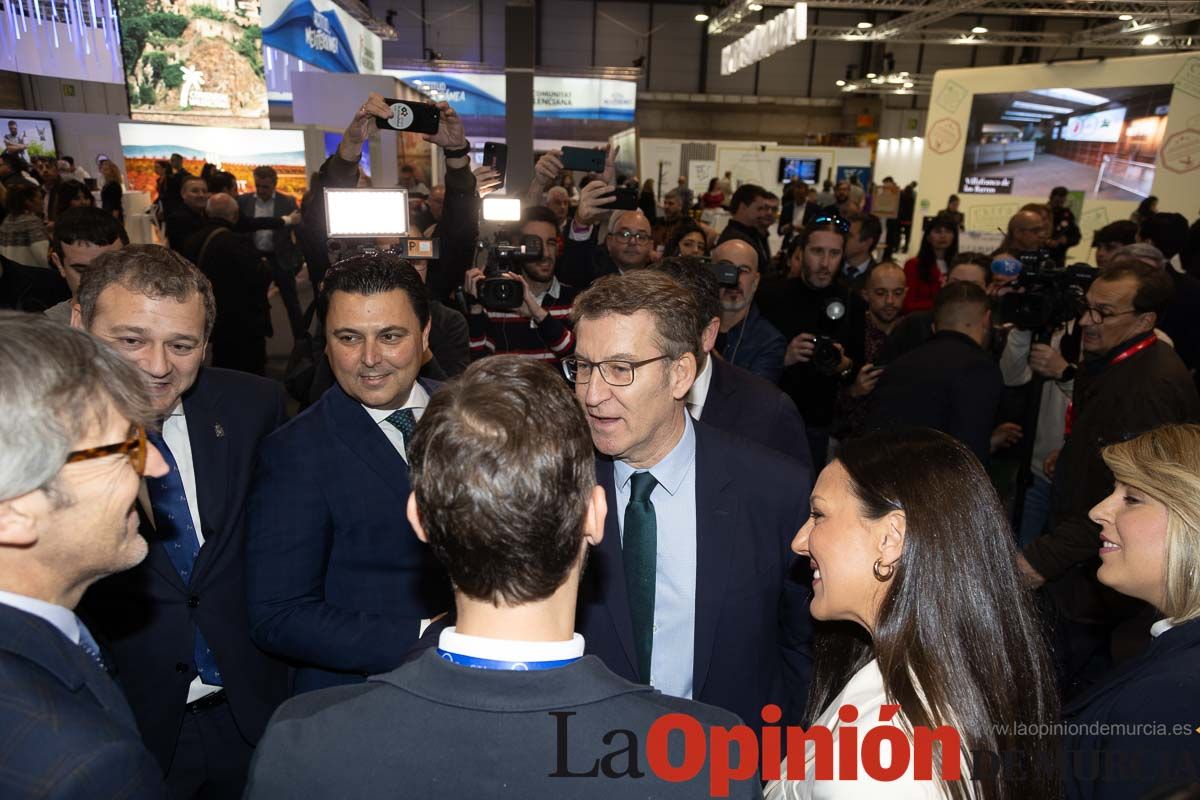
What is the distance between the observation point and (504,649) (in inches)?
36.8

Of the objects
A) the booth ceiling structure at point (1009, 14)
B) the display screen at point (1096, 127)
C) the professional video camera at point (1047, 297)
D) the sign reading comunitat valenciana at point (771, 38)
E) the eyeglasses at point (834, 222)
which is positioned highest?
the booth ceiling structure at point (1009, 14)

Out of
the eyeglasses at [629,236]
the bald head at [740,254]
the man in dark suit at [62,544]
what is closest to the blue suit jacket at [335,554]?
the man in dark suit at [62,544]

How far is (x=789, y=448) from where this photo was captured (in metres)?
2.62

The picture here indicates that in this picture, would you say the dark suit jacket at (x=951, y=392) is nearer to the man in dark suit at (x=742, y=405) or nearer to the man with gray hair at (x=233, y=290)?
the man in dark suit at (x=742, y=405)

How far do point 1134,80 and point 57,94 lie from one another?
1663 centimetres

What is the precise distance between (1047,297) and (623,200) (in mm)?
2262

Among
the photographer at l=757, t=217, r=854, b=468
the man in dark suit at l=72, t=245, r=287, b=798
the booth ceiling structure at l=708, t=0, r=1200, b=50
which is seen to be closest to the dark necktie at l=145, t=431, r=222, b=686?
the man in dark suit at l=72, t=245, r=287, b=798

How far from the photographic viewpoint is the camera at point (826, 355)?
362cm

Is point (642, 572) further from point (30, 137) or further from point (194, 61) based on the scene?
point (194, 61)

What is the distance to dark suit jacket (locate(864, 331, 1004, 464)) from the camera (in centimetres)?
316

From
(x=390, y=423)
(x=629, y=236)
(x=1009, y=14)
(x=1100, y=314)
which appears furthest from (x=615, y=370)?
(x=1009, y=14)

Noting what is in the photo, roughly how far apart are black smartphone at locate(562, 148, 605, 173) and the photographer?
4.00 ft

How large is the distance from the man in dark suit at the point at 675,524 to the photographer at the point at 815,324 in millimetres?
1837

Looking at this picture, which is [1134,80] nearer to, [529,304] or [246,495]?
[529,304]
